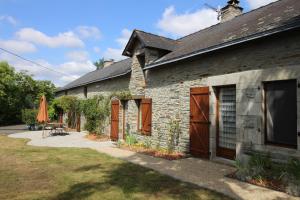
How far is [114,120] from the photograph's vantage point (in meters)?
14.3

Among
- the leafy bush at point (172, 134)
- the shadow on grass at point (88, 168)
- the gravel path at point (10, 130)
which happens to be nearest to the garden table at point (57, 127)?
the gravel path at point (10, 130)

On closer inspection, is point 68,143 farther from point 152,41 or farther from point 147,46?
point 152,41

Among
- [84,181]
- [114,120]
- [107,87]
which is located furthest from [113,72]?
[84,181]

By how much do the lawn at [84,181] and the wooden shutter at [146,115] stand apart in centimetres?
296

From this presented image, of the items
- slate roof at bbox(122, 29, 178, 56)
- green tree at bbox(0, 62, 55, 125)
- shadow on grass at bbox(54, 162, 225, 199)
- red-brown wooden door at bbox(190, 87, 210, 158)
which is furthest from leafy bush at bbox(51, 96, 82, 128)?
shadow on grass at bbox(54, 162, 225, 199)

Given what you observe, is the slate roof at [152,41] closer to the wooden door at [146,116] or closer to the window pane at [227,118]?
the wooden door at [146,116]

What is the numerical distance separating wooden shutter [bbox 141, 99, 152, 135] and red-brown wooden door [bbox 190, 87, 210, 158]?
268 cm

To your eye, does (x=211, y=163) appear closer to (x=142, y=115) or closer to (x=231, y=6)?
(x=142, y=115)

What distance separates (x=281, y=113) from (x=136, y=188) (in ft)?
12.9

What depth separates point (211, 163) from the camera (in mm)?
7977

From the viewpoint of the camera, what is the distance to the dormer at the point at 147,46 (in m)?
11.7

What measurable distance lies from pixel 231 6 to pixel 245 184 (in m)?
9.08

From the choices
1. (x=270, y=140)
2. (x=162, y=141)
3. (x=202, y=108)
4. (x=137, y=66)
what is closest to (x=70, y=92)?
(x=137, y=66)

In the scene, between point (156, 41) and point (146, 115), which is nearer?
point (146, 115)
